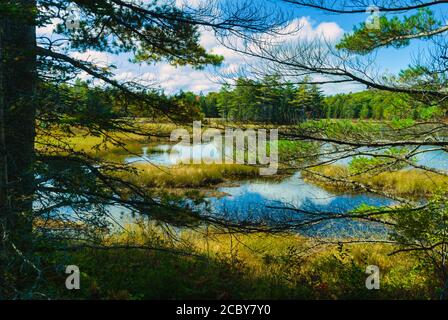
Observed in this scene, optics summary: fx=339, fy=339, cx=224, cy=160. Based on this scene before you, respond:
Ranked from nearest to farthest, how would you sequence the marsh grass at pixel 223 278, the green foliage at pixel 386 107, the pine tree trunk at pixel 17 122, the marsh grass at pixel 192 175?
the pine tree trunk at pixel 17 122 → the marsh grass at pixel 223 278 → the green foliage at pixel 386 107 → the marsh grass at pixel 192 175

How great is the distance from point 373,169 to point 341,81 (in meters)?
1.77

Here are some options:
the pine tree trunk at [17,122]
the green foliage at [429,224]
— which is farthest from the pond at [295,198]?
the pine tree trunk at [17,122]

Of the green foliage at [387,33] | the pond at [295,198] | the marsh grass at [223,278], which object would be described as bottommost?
the pond at [295,198]

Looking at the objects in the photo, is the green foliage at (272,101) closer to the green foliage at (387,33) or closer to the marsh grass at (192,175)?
the green foliage at (387,33)

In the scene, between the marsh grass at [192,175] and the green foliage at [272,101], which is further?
the marsh grass at [192,175]

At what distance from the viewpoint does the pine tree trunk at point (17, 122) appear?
3463 millimetres

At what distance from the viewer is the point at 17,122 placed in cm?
441

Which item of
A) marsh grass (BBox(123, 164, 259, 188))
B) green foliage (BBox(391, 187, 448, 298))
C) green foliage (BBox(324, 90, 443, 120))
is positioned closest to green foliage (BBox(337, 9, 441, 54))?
green foliage (BBox(324, 90, 443, 120))

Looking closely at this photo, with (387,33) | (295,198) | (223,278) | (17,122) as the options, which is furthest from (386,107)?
(295,198)

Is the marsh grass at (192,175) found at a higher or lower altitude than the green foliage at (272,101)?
lower

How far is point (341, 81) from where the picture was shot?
5.09 meters

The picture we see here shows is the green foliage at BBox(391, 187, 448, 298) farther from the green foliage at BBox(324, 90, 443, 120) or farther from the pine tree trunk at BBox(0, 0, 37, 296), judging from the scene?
the pine tree trunk at BBox(0, 0, 37, 296)

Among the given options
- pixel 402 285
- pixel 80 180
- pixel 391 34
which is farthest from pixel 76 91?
pixel 402 285

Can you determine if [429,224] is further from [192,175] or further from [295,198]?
[192,175]
